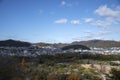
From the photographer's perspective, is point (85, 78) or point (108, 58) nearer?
point (85, 78)

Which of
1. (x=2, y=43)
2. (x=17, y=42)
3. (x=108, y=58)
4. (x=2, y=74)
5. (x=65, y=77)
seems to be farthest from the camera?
(x=17, y=42)

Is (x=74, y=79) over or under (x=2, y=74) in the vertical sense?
under

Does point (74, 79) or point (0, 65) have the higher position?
point (0, 65)

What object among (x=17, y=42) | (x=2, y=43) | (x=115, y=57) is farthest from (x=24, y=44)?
(x=115, y=57)

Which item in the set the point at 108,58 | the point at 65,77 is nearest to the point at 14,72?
the point at 65,77

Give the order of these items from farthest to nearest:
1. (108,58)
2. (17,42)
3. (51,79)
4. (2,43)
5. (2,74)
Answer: (17,42) → (2,43) → (108,58) → (51,79) → (2,74)

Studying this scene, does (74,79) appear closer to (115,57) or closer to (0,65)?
(0,65)

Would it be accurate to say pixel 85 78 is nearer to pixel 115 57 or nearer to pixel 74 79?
pixel 74 79

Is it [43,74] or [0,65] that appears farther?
[43,74]

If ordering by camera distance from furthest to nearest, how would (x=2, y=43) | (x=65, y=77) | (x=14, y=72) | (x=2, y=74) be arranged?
(x=2, y=43)
(x=65, y=77)
(x=14, y=72)
(x=2, y=74)
